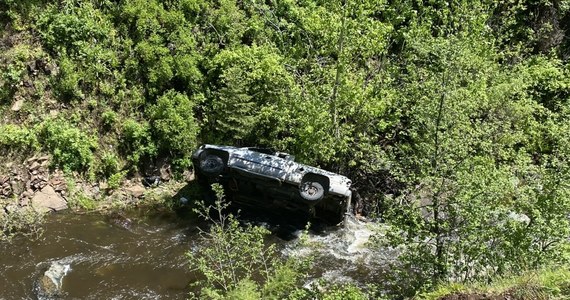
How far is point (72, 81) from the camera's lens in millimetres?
10930

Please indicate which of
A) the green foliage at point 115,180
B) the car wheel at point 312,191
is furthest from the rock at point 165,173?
the car wheel at point 312,191

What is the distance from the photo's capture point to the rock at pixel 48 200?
10.1 metres

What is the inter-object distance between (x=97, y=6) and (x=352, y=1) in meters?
6.29

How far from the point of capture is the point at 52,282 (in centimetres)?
806

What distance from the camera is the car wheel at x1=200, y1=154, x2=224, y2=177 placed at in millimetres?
9953

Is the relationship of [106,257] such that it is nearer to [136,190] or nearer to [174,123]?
[136,190]

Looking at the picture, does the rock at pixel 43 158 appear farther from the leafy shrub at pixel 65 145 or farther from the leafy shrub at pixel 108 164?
the leafy shrub at pixel 108 164

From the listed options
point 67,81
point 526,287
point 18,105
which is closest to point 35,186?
point 18,105

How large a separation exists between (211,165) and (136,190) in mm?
2087

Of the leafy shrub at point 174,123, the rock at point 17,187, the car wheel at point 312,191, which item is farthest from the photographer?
the leafy shrub at point 174,123

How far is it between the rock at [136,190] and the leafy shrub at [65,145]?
1011 millimetres

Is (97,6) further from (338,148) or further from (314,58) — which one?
(338,148)

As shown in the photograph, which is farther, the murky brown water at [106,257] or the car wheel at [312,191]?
the car wheel at [312,191]

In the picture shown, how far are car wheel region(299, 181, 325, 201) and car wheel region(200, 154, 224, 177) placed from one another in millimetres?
1697
